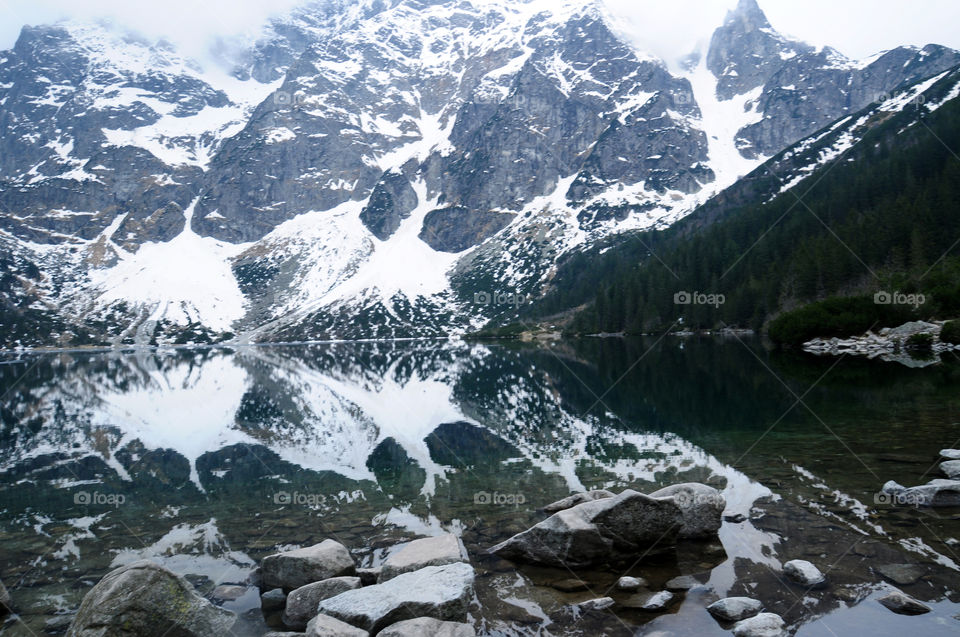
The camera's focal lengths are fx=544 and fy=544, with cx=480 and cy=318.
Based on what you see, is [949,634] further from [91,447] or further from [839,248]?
[839,248]

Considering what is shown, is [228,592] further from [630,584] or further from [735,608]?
[735,608]

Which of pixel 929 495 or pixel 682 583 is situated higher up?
pixel 929 495

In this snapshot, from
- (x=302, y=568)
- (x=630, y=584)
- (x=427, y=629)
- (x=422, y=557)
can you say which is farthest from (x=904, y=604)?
(x=302, y=568)

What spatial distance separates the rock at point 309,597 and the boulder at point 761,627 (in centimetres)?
650

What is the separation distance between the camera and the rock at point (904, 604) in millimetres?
7852

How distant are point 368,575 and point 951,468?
49.3 feet

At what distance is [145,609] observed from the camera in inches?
336

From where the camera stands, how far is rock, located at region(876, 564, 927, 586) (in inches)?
349

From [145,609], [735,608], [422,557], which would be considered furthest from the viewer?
[422,557]

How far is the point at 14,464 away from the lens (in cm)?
2402

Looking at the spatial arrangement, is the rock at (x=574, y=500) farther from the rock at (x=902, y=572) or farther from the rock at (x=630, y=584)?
the rock at (x=902, y=572)

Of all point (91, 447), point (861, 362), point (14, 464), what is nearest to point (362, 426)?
point (91, 447)

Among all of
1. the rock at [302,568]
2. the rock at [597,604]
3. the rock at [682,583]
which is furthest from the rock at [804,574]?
the rock at [302,568]

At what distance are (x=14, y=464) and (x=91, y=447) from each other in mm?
3506
